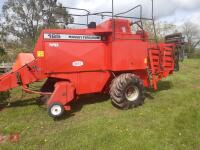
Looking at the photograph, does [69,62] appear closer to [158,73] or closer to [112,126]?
[112,126]

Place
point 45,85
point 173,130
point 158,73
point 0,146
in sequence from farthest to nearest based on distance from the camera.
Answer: point 158,73 < point 45,85 < point 173,130 < point 0,146

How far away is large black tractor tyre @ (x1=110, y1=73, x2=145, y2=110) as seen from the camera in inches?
344

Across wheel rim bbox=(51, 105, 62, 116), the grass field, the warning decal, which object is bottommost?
the grass field

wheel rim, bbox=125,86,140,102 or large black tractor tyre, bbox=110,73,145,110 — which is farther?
wheel rim, bbox=125,86,140,102

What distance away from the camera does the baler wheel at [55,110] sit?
784 centimetres

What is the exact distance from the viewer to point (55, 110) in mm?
7910

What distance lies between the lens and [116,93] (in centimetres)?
874

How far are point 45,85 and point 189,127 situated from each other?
14.9 ft

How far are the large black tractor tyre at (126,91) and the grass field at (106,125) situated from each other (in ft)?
0.80

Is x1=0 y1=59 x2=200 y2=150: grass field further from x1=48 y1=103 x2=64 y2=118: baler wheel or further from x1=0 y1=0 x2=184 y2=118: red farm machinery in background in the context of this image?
x1=0 y1=0 x2=184 y2=118: red farm machinery in background

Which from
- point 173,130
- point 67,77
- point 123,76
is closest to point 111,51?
point 123,76

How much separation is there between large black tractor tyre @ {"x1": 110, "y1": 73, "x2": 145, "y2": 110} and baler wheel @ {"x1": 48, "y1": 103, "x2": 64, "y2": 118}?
64.5 inches

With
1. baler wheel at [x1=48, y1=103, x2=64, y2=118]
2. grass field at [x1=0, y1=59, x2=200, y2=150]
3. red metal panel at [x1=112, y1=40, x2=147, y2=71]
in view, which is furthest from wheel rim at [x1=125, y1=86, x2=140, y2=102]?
baler wheel at [x1=48, y1=103, x2=64, y2=118]

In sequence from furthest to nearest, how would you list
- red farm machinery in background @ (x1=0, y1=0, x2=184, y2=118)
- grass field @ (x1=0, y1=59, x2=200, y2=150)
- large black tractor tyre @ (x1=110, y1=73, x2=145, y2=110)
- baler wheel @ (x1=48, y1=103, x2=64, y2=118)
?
large black tractor tyre @ (x1=110, y1=73, x2=145, y2=110), red farm machinery in background @ (x1=0, y1=0, x2=184, y2=118), baler wheel @ (x1=48, y1=103, x2=64, y2=118), grass field @ (x1=0, y1=59, x2=200, y2=150)
